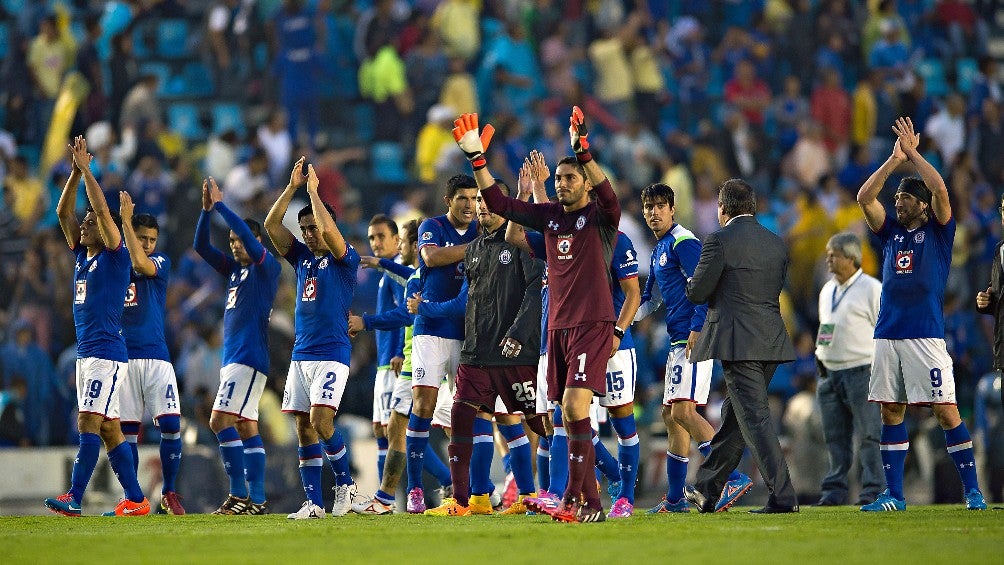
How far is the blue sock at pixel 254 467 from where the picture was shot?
1162 cm

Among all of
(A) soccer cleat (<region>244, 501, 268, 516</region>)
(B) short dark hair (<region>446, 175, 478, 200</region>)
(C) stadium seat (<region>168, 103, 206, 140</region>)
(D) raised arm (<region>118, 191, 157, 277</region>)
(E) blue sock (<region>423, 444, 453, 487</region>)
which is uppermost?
(C) stadium seat (<region>168, 103, 206, 140</region>)

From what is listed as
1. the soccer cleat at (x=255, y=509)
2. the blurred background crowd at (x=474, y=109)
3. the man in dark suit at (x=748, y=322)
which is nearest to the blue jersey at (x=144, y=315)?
the soccer cleat at (x=255, y=509)

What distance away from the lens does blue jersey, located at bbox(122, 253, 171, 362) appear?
473 inches

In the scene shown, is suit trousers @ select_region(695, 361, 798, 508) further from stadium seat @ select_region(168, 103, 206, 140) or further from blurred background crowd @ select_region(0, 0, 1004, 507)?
stadium seat @ select_region(168, 103, 206, 140)

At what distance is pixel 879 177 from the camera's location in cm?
1006

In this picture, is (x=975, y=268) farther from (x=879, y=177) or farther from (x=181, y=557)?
(x=181, y=557)

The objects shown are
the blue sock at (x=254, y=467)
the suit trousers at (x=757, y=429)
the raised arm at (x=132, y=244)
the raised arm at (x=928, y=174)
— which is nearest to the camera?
the suit trousers at (x=757, y=429)

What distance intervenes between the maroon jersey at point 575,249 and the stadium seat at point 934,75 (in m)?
16.8

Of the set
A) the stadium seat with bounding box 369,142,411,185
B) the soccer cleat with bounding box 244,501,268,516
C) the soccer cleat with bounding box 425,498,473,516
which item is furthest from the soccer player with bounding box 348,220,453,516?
the stadium seat with bounding box 369,142,411,185

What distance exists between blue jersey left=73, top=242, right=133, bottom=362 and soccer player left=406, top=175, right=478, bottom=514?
8.37 feet

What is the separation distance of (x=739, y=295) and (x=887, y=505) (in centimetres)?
223

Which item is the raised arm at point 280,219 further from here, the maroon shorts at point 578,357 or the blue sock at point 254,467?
the maroon shorts at point 578,357

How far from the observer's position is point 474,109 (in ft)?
70.3

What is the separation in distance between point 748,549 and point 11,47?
17.2m
